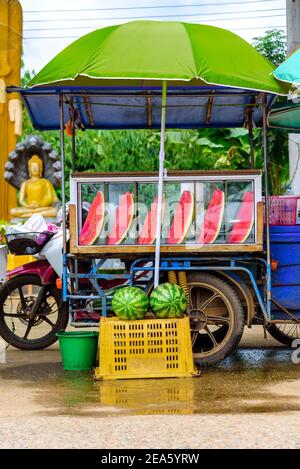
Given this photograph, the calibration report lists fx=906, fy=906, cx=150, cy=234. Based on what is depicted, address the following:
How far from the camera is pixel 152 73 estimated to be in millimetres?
7488

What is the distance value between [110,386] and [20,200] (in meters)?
13.7

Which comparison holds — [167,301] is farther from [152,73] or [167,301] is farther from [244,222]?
[152,73]

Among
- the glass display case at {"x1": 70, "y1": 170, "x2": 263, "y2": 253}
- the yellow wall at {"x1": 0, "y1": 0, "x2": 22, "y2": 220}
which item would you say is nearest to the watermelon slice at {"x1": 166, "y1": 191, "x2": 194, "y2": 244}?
the glass display case at {"x1": 70, "y1": 170, "x2": 263, "y2": 253}

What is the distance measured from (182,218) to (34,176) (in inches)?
509

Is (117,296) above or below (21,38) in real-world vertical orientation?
below

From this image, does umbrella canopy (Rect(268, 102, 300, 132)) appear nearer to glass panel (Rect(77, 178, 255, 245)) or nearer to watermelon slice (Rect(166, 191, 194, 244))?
glass panel (Rect(77, 178, 255, 245))

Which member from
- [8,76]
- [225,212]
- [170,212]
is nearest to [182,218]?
[170,212]

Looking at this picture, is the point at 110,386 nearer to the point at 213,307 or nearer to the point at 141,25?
the point at 213,307

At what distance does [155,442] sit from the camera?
524cm

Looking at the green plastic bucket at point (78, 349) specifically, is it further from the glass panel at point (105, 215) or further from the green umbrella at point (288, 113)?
the green umbrella at point (288, 113)

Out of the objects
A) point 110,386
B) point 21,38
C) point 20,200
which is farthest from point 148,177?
point 21,38

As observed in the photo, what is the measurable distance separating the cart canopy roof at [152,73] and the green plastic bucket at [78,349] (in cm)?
221

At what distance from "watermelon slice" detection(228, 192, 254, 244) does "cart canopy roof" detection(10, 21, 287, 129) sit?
3.28 feet

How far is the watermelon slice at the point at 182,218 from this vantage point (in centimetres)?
816
